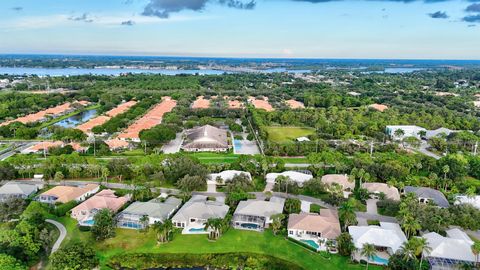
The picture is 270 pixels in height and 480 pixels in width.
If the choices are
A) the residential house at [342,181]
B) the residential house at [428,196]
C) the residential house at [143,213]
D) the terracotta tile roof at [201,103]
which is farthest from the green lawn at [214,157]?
the terracotta tile roof at [201,103]

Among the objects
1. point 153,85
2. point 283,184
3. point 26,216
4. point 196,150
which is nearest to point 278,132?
point 196,150

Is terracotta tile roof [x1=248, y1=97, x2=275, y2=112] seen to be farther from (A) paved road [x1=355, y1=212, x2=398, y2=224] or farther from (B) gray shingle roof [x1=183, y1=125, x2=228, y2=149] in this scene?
(A) paved road [x1=355, y1=212, x2=398, y2=224]

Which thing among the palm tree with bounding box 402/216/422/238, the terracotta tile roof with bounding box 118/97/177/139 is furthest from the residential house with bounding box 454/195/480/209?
the terracotta tile roof with bounding box 118/97/177/139

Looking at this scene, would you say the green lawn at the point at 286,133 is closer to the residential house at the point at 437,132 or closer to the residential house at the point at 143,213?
the residential house at the point at 437,132

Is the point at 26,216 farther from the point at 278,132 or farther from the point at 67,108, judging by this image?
the point at 67,108

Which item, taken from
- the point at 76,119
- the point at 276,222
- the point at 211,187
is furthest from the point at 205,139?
the point at 76,119

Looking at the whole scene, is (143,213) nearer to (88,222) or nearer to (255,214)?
(88,222)
